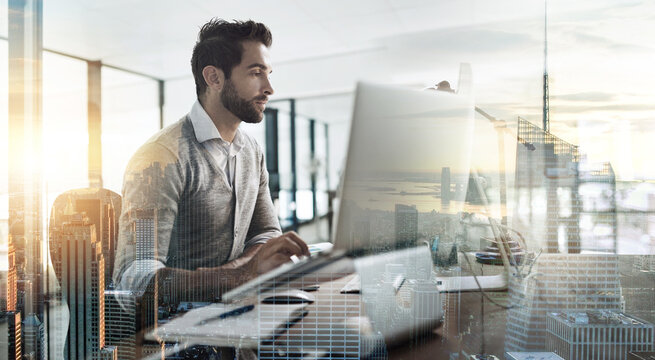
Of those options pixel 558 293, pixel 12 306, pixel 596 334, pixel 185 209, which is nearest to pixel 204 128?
pixel 185 209

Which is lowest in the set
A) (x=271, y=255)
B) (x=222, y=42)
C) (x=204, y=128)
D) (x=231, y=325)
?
(x=231, y=325)

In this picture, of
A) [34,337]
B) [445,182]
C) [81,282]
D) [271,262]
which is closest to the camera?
[445,182]

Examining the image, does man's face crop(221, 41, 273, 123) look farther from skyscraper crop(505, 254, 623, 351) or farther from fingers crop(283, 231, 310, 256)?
skyscraper crop(505, 254, 623, 351)

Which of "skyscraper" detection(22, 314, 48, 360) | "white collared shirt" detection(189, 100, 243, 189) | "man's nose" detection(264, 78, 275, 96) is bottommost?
"skyscraper" detection(22, 314, 48, 360)

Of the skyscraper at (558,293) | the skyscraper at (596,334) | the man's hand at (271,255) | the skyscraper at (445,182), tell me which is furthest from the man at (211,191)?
the skyscraper at (596,334)

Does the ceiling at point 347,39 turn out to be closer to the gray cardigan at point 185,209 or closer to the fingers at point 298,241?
the gray cardigan at point 185,209

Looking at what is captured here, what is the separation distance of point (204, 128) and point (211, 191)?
234mm

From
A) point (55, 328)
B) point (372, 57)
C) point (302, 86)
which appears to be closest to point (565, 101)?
point (372, 57)

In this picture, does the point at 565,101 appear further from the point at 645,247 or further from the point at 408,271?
the point at 408,271

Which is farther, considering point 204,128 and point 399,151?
point 204,128

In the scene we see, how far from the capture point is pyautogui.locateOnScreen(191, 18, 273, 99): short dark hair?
5.18 ft

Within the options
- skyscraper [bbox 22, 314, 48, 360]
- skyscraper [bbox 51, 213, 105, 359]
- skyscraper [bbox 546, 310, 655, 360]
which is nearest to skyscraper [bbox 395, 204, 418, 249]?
skyscraper [bbox 546, 310, 655, 360]

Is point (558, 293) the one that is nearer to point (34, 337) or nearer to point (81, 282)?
point (81, 282)

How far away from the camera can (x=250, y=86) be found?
1600mm
